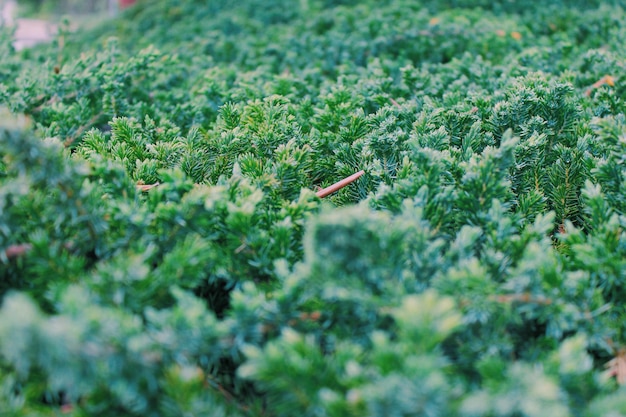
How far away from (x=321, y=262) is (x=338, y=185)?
0.59m

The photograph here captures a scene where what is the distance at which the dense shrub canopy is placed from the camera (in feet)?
2.77

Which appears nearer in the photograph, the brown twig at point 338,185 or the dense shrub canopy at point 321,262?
the dense shrub canopy at point 321,262

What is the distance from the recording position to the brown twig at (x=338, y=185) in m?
1.48

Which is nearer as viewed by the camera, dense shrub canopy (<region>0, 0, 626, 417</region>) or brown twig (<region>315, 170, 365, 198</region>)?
dense shrub canopy (<region>0, 0, 626, 417</region>)

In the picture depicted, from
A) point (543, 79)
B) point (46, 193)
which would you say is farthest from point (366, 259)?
point (543, 79)

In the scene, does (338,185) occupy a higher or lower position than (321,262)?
lower

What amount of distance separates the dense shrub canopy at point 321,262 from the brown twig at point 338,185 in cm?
3

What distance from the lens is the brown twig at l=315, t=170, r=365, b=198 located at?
1.48 metres

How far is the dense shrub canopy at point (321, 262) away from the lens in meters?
0.85

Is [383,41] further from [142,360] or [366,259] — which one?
[142,360]

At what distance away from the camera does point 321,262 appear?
932mm

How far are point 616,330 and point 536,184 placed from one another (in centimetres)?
63

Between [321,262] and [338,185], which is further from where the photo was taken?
[338,185]

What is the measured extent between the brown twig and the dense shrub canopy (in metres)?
0.03
